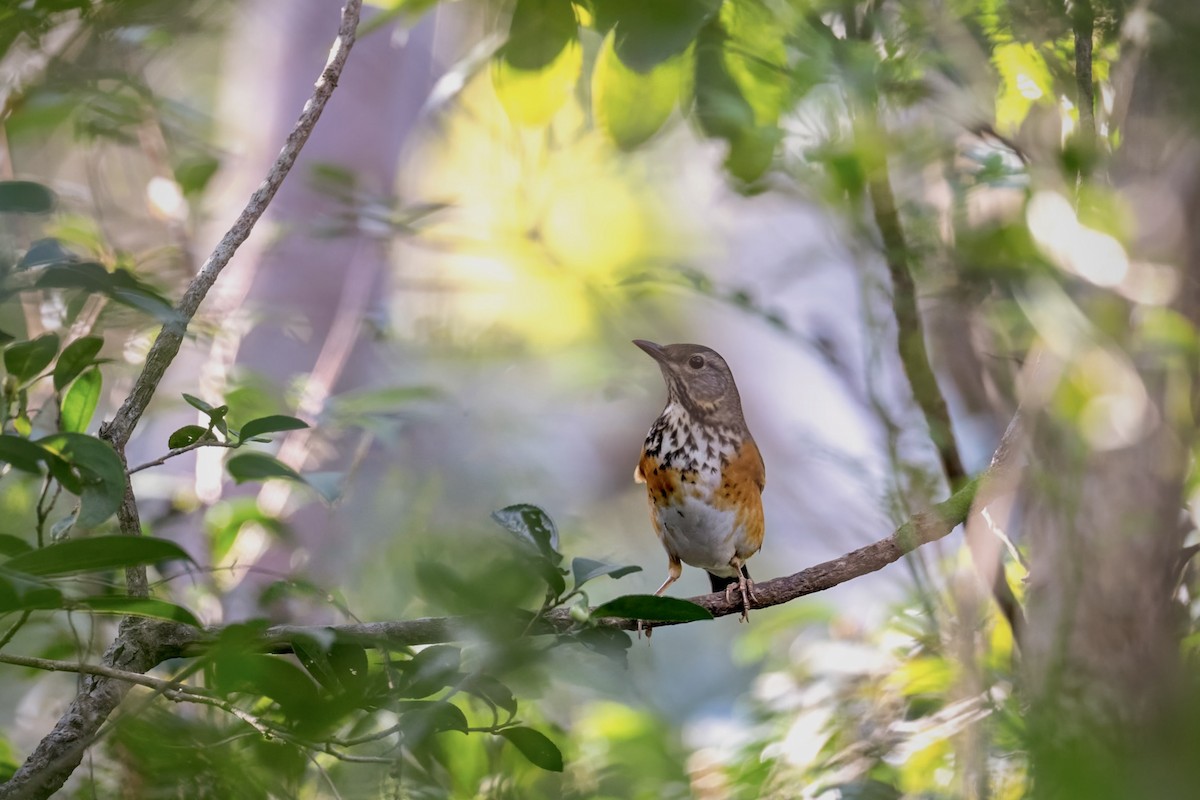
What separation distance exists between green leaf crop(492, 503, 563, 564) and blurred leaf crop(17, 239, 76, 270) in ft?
1.80

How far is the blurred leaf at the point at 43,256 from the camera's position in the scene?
1122 mm

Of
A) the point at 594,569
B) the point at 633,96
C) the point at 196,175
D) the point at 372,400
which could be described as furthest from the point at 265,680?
the point at 196,175

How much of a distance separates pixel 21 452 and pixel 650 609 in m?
0.64

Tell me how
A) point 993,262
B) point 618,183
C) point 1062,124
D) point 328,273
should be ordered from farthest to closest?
1. point 618,183
2. point 328,273
3. point 1062,124
4. point 993,262

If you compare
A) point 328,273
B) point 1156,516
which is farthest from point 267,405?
point 328,273

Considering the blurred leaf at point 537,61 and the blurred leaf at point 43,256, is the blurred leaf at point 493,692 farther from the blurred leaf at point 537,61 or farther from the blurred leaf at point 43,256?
the blurred leaf at point 537,61

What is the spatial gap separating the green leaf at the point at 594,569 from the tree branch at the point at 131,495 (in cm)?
52

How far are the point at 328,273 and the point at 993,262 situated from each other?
138 inches

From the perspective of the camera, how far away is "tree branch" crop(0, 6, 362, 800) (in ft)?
4.07

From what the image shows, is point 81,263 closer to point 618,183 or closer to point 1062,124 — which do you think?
point 1062,124

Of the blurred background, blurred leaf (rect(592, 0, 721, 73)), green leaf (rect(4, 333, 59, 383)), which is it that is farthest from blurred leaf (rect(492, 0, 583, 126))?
green leaf (rect(4, 333, 59, 383))

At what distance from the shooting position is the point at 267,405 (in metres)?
2.02

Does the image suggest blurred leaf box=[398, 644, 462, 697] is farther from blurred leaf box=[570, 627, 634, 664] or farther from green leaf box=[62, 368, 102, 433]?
green leaf box=[62, 368, 102, 433]

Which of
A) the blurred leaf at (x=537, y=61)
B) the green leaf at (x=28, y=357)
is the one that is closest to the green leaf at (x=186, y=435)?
the green leaf at (x=28, y=357)
